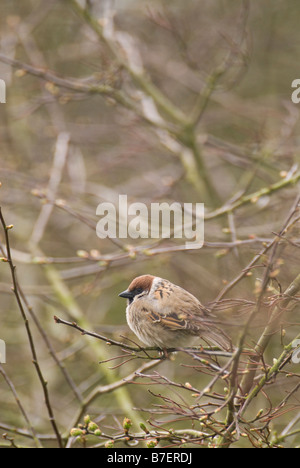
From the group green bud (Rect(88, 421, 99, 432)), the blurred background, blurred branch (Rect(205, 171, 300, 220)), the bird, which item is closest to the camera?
green bud (Rect(88, 421, 99, 432))

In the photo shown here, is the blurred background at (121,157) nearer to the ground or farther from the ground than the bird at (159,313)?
farther from the ground

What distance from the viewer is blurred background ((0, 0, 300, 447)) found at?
578 cm

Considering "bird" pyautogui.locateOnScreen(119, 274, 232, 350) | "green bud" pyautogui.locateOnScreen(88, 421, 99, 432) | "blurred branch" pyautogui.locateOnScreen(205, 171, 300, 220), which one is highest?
"blurred branch" pyautogui.locateOnScreen(205, 171, 300, 220)

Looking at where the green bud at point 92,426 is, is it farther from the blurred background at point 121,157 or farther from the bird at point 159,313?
the blurred background at point 121,157

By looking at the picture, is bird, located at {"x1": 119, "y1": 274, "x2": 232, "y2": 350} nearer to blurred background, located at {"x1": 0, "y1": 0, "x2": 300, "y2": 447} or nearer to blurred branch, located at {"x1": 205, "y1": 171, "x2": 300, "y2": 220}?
blurred background, located at {"x1": 0, "y1": 0, "x2": 300, "y2": 447}

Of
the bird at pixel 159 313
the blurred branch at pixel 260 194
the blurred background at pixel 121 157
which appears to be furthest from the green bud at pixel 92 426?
the blurred branch at pixel 260 194

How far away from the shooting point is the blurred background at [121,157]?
228 inches

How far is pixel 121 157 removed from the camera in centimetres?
738

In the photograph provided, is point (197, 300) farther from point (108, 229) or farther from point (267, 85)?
point (267, 85)

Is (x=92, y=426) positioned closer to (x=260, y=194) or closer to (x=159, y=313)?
(x=159, y=313)

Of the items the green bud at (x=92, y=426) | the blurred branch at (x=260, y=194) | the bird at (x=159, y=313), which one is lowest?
A: the green bud at (x=92, y=426)

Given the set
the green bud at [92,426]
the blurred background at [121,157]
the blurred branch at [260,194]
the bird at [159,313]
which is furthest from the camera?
the blurred background at [121,157]

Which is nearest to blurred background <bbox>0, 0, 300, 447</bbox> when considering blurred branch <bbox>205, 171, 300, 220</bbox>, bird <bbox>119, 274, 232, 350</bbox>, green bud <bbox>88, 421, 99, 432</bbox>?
blurred branch <bbox>205, 171, 300, 220</bbox>

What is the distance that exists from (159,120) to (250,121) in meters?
2.03
